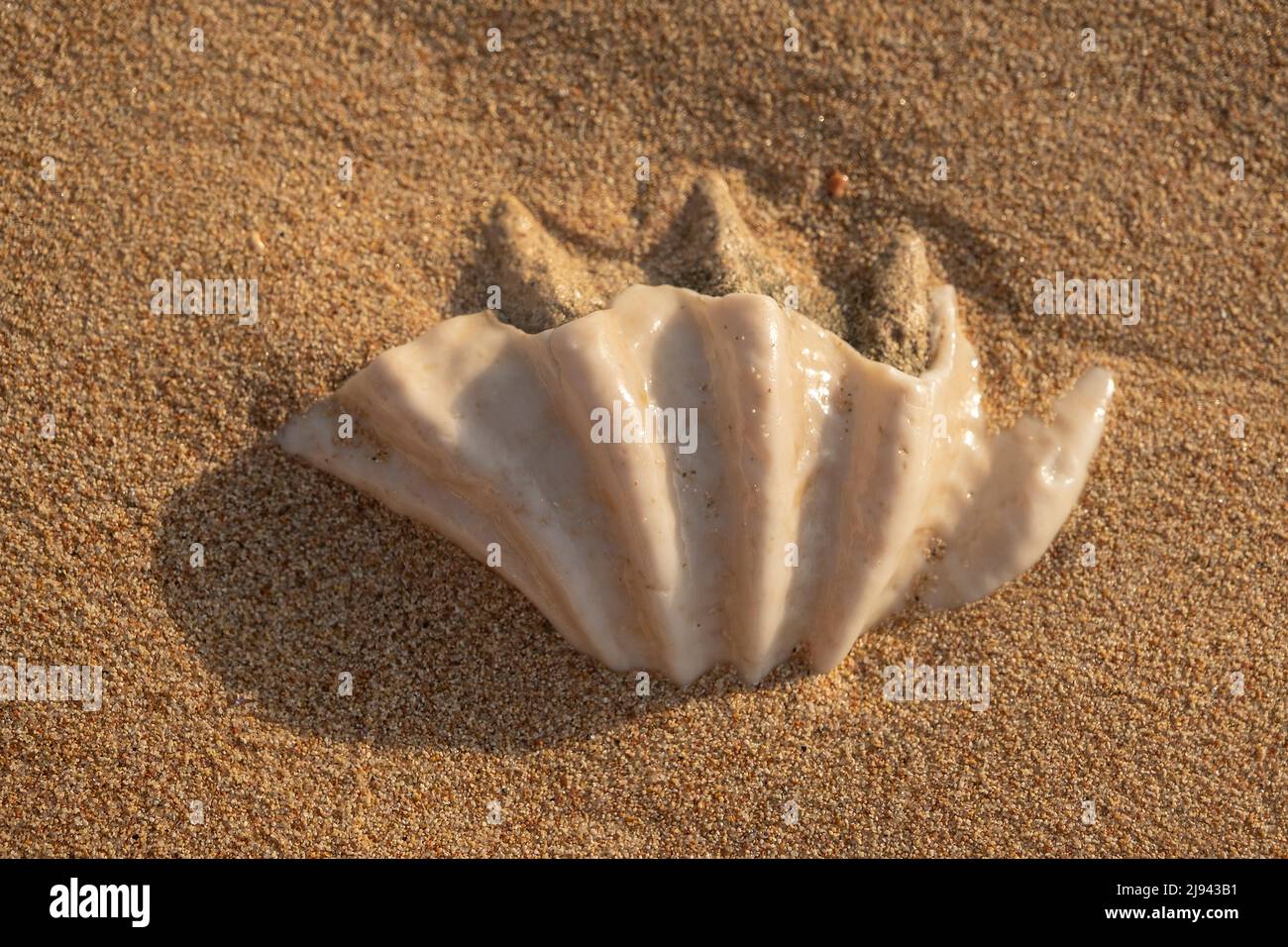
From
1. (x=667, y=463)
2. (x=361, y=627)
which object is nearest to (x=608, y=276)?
(x=667, y=463)

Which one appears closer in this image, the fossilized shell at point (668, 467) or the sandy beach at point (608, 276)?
the fossilized shell at point (668, 467)

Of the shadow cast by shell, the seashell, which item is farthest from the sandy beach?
the seashell

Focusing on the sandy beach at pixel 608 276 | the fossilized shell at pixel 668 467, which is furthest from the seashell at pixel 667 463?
the sandy beach at pixel 608 276

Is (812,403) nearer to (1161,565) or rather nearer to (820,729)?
(820,729)

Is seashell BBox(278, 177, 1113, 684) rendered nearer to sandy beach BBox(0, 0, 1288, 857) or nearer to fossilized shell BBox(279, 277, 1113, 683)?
fossilized shell BBox(279, 277, 1113, 683)

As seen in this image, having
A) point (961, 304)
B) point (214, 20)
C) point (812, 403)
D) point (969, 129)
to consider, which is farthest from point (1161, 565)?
point (214, 20)

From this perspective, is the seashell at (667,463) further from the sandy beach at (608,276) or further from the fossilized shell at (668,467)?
the sandy beach at (608,276)

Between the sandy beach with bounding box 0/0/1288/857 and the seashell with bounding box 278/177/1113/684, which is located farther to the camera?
the sandy beach with bounding box 0/0/1288/857
